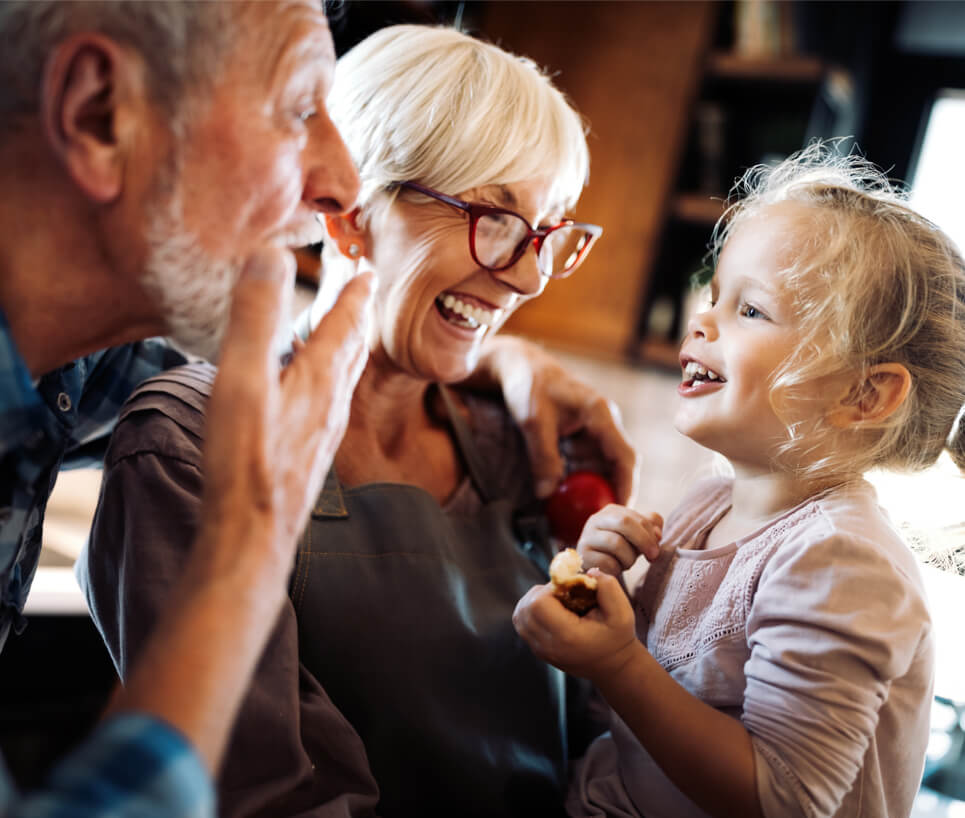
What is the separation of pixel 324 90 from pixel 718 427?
2.16 ft

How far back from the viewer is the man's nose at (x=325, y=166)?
997 mm

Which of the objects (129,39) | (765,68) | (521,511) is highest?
(765,68)

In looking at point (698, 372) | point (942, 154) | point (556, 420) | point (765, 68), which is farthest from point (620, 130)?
point (698, 372)

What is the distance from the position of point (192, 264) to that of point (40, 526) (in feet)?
1.51

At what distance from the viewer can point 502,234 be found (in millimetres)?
1354

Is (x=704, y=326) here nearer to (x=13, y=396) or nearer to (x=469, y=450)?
(x=469, y=450)

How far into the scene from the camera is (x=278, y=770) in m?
0.98

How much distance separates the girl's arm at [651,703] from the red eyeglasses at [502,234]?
559 millimetres

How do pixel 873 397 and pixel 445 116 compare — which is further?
pixel 445 116

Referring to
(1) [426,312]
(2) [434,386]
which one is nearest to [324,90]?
(1) [426,312]

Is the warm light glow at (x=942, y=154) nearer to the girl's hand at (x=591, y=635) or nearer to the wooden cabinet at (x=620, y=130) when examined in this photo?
the wooden cabinet at (x=620, y=130)

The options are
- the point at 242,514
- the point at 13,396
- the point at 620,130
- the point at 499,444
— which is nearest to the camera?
the point at 242,514

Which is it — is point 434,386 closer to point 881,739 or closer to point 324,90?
point 324,90

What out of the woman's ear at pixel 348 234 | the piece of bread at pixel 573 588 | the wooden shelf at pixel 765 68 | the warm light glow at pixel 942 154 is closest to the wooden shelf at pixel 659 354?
the wooden shelf at pixel 765 68
